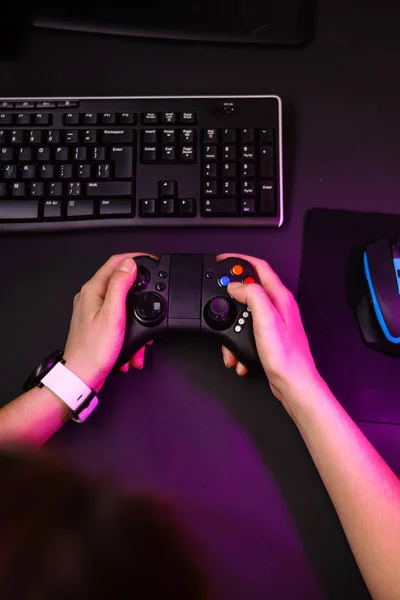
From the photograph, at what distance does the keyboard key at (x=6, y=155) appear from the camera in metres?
0.69

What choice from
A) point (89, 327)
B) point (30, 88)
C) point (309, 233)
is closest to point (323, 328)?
point (309, 233)

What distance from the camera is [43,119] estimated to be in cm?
69

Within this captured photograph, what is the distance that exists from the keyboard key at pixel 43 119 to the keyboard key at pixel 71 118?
22 mm

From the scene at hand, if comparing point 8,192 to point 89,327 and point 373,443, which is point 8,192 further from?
point 373,443

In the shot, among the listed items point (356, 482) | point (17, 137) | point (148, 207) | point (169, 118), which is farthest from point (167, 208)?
point (356, 482)

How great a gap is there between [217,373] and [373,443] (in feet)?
0.69

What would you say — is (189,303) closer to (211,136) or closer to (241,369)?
(241,369)

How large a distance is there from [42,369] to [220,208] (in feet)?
1.02

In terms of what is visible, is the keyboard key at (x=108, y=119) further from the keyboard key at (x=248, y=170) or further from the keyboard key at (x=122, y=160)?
the keyboard key at (x=248, y=170)

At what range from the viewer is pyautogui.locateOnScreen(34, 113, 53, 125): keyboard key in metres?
0.69

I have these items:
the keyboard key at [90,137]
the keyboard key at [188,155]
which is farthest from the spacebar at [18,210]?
the keyboard key at [188,155]

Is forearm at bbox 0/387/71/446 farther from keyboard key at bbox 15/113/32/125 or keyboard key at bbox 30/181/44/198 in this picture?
keyboard key at bbox 15/113/32/125

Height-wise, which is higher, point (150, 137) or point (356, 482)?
point (150, 137)

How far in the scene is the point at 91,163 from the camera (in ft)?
2.27
